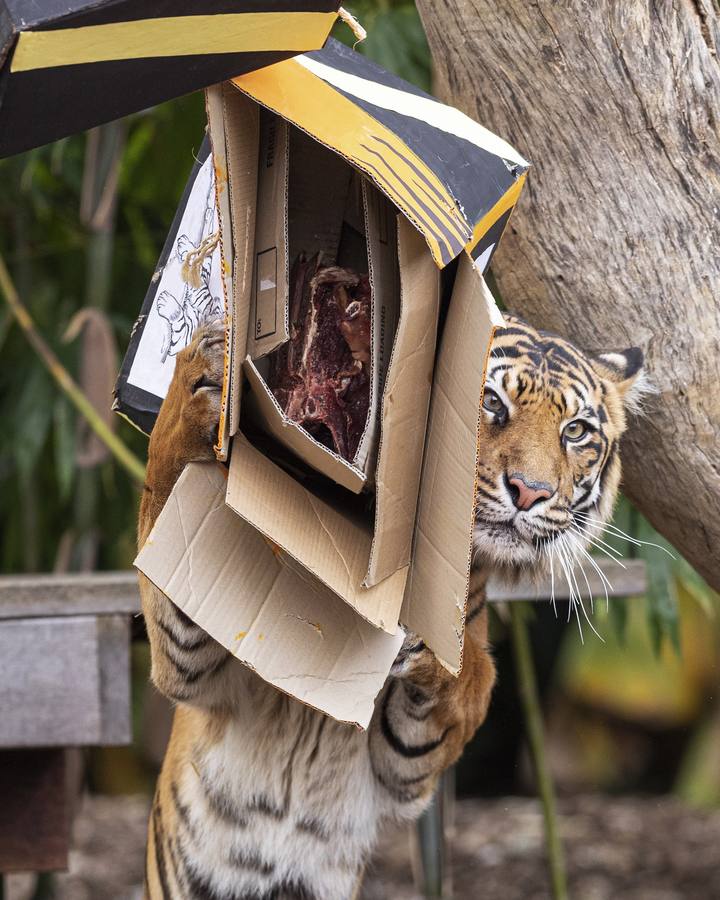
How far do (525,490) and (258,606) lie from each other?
45cm

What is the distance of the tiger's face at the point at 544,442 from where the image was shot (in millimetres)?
1654

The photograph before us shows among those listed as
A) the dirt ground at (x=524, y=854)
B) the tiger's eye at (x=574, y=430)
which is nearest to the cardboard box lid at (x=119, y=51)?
the tiger's eye at (x=574, y=430)

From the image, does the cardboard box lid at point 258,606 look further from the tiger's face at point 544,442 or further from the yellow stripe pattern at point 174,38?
the yellow stripe pattern at point 174,38

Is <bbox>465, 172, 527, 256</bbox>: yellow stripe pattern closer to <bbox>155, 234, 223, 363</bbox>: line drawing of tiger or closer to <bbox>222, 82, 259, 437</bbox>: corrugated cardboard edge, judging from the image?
<bbox>222, 82, 259, 437</bbox>: corrugated cardboard edge

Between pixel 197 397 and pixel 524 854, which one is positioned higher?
pixel 197 397

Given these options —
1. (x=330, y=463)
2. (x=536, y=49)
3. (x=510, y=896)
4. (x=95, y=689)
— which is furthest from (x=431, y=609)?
(x=510, y=896)

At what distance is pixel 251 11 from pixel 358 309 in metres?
0.44

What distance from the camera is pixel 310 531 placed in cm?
136

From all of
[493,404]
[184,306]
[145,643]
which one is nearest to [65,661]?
[145,643]

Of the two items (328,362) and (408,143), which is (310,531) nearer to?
(328,362)

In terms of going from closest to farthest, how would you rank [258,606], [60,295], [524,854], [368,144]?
[368,144] < [258,606] < [60,295] < [524,854]

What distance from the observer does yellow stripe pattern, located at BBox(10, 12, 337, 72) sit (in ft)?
3.36

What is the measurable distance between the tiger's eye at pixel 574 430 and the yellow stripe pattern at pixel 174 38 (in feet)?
2.53

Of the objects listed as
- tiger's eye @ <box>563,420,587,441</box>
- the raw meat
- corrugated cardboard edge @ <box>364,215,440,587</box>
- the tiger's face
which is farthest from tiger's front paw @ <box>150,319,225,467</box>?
tiger's eye @ <box>563,420,587,441</box>
